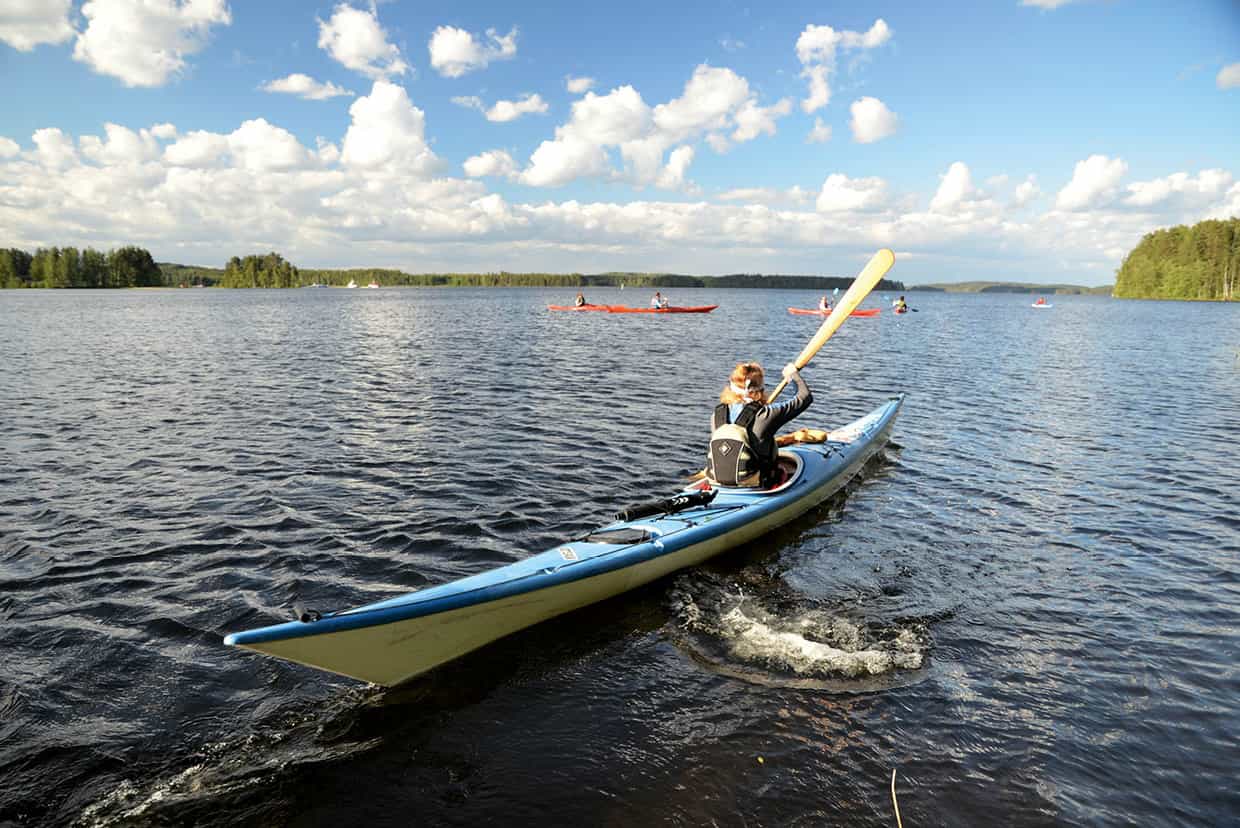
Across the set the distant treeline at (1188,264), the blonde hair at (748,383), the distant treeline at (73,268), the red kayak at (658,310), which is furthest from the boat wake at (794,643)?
the distant treeline at (73,268)

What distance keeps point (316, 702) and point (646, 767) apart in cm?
272

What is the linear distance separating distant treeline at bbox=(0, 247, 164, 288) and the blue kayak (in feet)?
508

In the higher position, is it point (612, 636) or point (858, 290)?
point (858, 290)

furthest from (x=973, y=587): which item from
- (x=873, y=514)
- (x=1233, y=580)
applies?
(x=1233, y=580)

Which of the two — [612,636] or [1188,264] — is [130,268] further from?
[1188,264]

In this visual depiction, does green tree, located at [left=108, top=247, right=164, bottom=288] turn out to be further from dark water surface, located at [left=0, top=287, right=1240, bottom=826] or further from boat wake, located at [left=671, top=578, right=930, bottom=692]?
boat wake, located at [left=671, top=578, right=930, bottom=692]

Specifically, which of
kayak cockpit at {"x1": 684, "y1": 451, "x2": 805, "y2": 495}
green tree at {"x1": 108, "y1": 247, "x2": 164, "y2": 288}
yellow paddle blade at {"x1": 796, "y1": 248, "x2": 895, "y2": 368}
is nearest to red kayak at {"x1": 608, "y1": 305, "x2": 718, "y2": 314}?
yellow paddle blade at {"x1": 796, "y1": 248, "x2": 895, "y2": 368}

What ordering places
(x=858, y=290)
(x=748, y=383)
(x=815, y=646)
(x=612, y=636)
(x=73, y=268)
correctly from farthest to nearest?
1. (x=73, y=268)
2. (x=858, y=290)
3. (x=748, y=383)
4. (x=612, y=636)
5. (x=815, y=646)

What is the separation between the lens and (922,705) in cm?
552

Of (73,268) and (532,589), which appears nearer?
(532,589)

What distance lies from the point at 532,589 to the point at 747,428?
3.62m

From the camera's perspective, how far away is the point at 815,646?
6.32 metres

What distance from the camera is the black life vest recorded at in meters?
8.30

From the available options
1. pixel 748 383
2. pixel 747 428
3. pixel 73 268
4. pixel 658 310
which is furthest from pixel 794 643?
pixel 73 268
